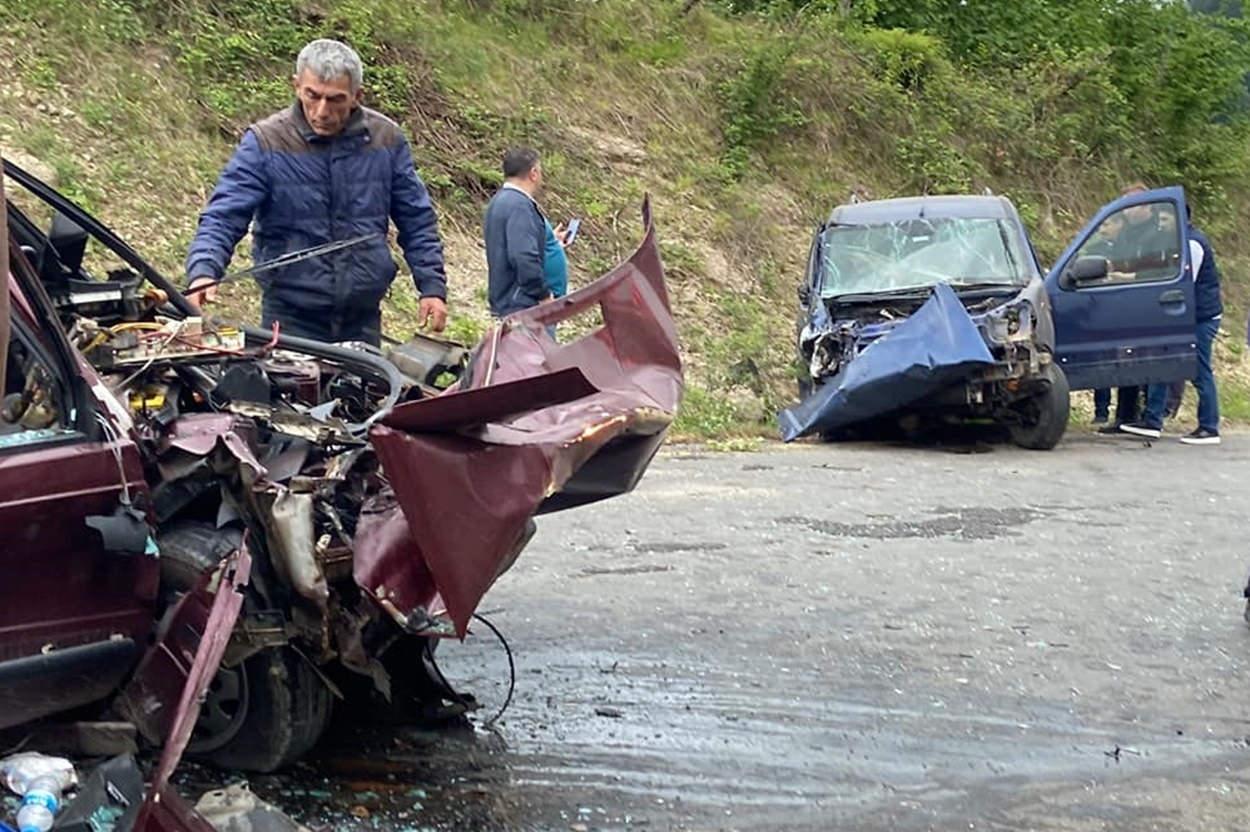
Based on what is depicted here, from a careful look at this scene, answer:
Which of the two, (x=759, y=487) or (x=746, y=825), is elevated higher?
(x=746, y=825)

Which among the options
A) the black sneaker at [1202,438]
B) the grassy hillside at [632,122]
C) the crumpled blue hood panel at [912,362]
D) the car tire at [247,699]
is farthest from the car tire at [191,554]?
the black sneaker at [1202,438]

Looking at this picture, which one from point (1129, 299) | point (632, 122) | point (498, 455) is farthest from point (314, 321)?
point (632, 122)

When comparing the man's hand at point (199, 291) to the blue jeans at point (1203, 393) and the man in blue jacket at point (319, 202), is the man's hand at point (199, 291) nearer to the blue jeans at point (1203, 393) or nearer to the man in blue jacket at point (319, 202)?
the man in blue jacket at point (319, 202)

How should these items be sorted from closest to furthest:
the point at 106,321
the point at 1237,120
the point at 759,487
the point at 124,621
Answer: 1. the point at 124,621
2. the point at 106,321
3. the point at 759,487
4. the point at 1237,120

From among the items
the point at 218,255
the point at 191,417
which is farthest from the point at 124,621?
the point at 218,255

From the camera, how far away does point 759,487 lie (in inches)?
406

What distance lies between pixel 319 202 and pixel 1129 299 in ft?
27.9

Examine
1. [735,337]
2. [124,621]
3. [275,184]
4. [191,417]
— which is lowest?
[735,337]

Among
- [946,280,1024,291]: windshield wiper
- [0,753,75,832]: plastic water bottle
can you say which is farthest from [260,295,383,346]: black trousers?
[946,280,1024,291]: windshield wiper

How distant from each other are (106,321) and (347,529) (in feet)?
4.75

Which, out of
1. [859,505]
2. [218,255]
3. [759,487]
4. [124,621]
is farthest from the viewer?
[759,487]

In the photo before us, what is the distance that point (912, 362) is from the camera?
11.9 m

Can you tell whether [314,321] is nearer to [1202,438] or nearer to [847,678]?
[847,678]

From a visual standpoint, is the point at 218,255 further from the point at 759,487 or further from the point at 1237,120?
the point at 1237,120
